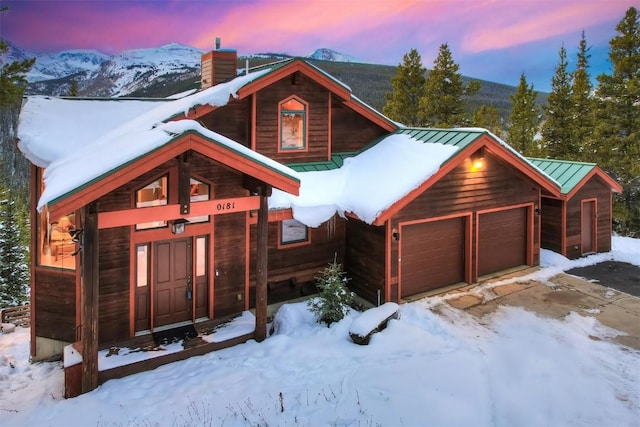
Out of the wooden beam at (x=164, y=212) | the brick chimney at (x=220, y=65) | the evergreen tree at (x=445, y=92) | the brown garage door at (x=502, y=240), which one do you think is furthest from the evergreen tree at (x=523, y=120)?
the wooden beam at (x=164, y=212)

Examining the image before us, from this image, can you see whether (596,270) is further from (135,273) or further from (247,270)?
(135,273)

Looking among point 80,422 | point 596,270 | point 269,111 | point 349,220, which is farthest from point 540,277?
point 80,422

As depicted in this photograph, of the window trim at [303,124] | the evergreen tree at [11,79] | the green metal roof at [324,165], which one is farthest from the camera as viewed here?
the green metal roof at [324,165]

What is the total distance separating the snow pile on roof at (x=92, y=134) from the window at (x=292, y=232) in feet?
9.50

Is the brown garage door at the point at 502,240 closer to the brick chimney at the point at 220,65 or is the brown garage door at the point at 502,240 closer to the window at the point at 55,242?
the brick chimney at the point at 220,65

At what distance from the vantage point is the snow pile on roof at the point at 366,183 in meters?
10.6

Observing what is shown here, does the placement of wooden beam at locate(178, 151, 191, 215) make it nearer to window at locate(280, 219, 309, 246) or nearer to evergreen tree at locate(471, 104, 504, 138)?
window at locate(280, 219, 309, 246)

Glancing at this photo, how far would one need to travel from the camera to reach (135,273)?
9.16 meters

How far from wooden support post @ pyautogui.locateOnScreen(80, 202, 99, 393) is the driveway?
8268 mm

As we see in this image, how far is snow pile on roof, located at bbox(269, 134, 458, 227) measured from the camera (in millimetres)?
10625

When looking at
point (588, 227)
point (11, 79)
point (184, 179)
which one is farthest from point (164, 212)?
point (588, 227)

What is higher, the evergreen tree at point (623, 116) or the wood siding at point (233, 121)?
the evergreen tree at point (623, 116)

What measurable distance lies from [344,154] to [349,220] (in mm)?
2431

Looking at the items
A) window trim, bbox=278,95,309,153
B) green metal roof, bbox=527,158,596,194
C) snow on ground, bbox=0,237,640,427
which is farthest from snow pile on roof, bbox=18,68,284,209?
green metal roof, bbox=527,158,596,194
